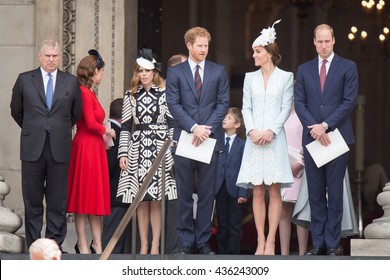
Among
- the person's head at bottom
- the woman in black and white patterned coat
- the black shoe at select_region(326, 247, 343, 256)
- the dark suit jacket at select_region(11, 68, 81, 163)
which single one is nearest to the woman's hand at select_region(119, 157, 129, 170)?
the woman in black and white patterned coat

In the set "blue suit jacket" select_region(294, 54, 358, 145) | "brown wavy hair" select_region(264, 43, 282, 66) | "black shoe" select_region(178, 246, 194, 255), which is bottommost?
"black shoe" select_region(178, 246, 194, 255)

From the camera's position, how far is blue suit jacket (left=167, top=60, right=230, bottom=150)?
671 inches

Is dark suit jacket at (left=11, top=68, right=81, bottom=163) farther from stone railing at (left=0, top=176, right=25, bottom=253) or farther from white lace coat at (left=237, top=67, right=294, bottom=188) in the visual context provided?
white lace coat at (left=237, top=67, right=294, bottom=188)

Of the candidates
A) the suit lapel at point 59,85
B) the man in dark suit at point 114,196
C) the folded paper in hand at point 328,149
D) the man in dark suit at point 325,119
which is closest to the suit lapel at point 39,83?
the suit lapel at point 59,85

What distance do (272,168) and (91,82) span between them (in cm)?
233

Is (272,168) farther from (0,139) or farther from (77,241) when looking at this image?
(0,139)

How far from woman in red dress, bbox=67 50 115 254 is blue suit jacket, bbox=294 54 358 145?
2234 millimetres

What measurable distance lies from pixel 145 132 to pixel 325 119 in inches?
81.1

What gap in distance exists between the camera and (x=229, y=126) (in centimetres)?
1861

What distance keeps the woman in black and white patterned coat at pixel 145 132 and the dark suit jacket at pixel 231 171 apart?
0.72 metres

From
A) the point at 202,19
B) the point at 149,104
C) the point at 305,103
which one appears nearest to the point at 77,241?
the point at 149,104

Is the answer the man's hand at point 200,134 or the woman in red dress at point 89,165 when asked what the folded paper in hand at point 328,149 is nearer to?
the man's hand at point 200,134

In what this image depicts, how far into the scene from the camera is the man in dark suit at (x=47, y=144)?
17234 millimetres

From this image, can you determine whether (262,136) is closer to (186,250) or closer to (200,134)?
(200,134)
